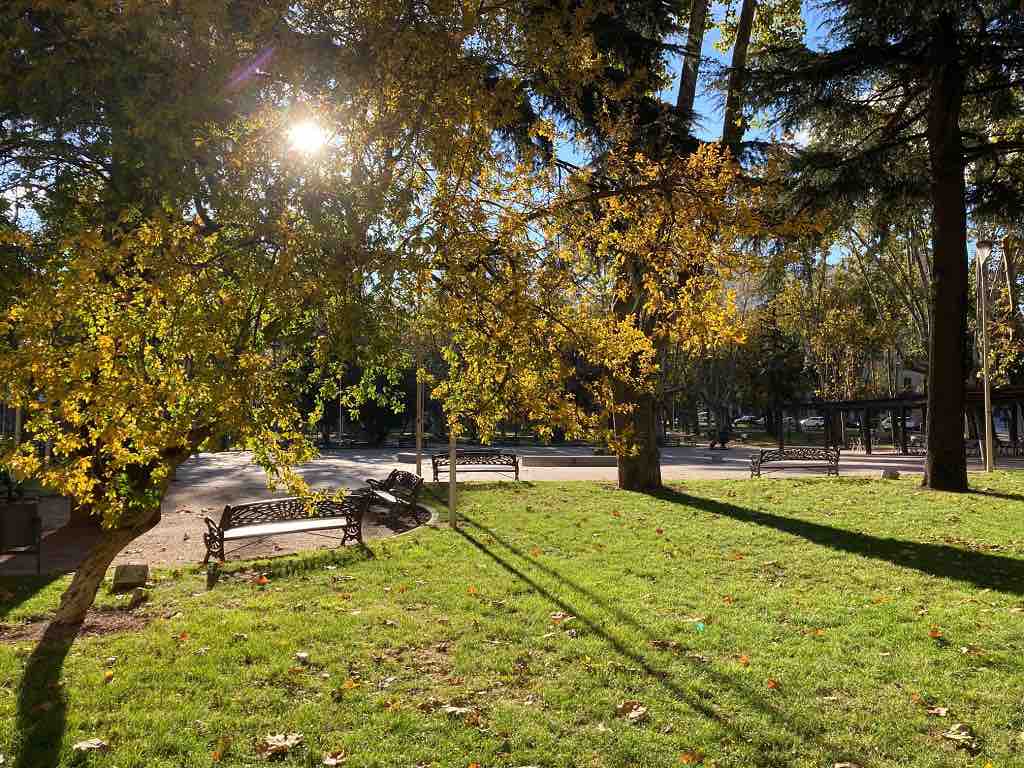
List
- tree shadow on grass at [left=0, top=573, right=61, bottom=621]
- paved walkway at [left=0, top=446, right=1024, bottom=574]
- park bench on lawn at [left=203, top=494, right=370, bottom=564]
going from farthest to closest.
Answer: paved walkway at [left=0, top=446, right=1024, bottom=574], park bench on lawn at [left=203, top=494, right=370, bottom=564], tree shadow on grass at [left=0, top=573, right=61, bottom=621]

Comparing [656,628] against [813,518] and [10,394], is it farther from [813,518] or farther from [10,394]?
[813,518]

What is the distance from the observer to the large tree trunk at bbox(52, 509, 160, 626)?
552cm

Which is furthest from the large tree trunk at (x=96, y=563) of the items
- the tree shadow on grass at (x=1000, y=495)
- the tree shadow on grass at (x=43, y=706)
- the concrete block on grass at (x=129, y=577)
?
the tree shadow on grass at (x=1000, y=495)

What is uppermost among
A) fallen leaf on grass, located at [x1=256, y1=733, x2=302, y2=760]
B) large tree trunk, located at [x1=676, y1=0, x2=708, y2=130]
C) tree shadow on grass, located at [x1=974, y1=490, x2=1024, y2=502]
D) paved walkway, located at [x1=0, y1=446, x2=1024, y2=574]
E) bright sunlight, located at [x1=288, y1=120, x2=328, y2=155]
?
large tree trunk, located at [x1=676, y1=0, x2=708, y2=130]

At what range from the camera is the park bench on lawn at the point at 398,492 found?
1180 centimetres

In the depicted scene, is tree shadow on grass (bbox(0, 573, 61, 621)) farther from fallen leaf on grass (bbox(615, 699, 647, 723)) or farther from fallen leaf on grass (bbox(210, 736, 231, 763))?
fallen leaf on grass (bbox(615, 699, 647, 723))

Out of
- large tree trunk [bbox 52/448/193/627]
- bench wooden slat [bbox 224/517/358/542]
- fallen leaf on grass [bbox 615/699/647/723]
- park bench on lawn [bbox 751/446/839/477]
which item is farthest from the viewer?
park bench on lawn [bbox 751/446/839/477]

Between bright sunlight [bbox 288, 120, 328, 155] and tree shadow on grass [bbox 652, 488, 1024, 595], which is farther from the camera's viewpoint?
tree shadow on grass [bbox 652, 488, 1024, 595]

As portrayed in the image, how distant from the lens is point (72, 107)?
5.17m

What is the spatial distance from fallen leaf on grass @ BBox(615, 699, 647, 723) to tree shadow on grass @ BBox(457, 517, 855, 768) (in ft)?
0.92

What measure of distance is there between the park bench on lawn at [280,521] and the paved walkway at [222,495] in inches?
12.1

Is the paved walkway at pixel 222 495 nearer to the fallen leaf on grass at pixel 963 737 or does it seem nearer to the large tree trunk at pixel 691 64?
the fallen leaf on grass at pixel 963 737

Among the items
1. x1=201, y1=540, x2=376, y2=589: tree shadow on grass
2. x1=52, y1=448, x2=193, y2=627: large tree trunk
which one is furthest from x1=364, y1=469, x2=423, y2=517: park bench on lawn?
x1=52, y1=448, x2=193, y2=627: large tree trunk

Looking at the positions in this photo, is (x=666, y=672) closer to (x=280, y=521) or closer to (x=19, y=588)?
(x=19, y=588)
